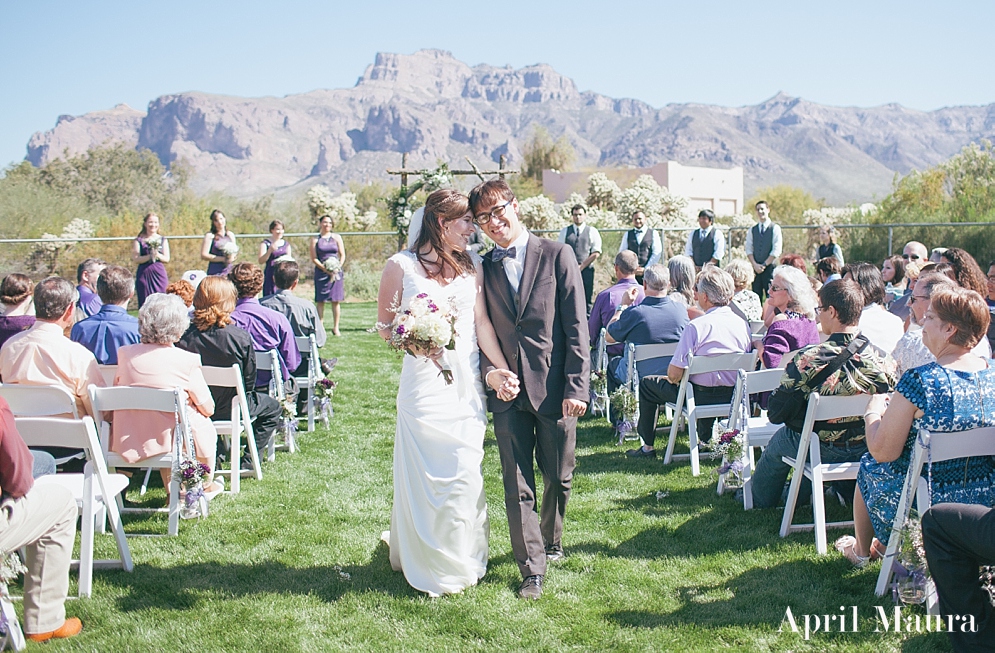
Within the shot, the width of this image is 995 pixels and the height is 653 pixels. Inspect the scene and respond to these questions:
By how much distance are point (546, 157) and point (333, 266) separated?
4173cm

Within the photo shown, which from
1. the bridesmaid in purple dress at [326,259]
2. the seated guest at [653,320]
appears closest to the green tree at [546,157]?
the bridesmaid in purple dress at [326,259]

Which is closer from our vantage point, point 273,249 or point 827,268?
point 827,268

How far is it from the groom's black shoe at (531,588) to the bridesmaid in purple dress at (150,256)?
9233 mm

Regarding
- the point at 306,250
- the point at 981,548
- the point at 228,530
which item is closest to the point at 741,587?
the point at 981,548

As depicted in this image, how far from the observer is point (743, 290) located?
7680 millimetres

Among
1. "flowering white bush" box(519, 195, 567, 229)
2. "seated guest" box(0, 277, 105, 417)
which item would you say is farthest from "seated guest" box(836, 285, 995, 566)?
"flowering white bush" box(519, 195, 567, 229)

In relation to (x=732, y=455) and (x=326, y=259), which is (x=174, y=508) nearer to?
(x=732, y=455)

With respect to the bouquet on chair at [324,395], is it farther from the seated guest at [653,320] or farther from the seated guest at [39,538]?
the seated guest at [39,538]

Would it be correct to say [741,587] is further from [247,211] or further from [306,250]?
[247,211]

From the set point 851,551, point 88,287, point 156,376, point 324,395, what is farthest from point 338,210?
point 851,551

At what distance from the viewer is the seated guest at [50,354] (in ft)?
16.0

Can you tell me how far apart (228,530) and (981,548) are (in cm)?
415

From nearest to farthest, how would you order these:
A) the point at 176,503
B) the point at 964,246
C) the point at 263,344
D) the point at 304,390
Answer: the point at 176,503
the point at 263,344
the point at 304,390
the point at 964,246

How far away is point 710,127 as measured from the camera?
567ft
